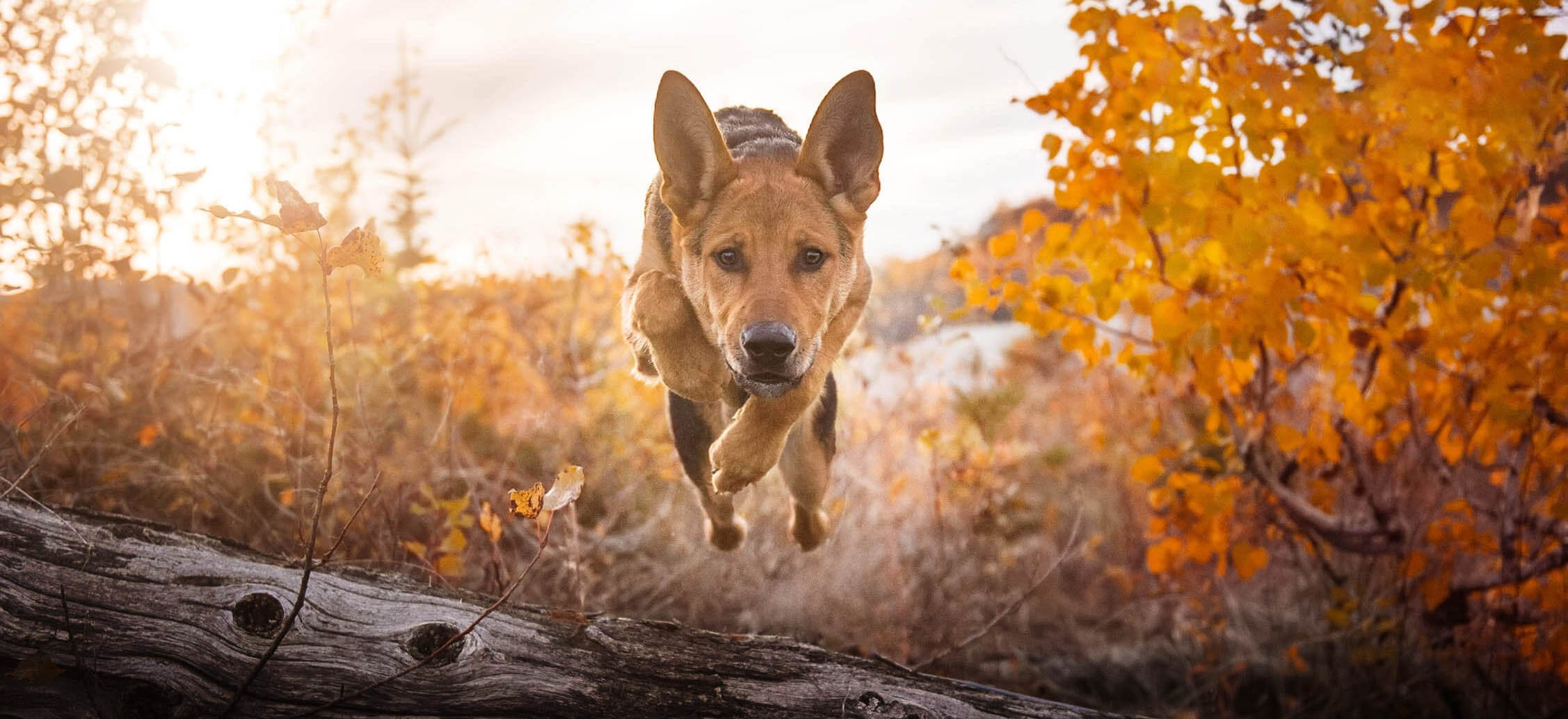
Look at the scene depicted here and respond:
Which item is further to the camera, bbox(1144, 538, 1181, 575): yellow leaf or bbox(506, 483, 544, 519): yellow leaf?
bbox(1144, 538, 1181, 575): yellow leaf

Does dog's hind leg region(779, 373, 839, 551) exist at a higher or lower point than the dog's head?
lower

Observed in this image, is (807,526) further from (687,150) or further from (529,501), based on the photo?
(529,501)

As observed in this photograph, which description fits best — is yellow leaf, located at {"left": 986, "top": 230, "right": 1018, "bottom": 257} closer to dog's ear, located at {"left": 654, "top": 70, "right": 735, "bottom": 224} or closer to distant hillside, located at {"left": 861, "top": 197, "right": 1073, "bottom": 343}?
distant hillside, located at {"left": 861, "top": 197, "right": 1073, "bottom": 343}

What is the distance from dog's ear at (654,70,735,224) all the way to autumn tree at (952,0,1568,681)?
1.46 m

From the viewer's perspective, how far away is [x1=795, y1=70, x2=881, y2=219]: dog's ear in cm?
337

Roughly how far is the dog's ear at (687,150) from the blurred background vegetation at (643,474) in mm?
1205

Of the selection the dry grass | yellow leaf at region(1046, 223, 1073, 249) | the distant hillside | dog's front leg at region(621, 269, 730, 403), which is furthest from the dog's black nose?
the distant hillside

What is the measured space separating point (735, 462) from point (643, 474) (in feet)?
12.1

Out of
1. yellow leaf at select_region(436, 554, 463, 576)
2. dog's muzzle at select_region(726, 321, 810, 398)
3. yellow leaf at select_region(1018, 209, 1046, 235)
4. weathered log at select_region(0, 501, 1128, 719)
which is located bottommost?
weathered log at select_region(0, 501, 1128, 719)

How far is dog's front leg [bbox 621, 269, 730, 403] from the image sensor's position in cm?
337

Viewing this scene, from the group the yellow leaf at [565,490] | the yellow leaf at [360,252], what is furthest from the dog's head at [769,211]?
the yellow leaf at [360,252]

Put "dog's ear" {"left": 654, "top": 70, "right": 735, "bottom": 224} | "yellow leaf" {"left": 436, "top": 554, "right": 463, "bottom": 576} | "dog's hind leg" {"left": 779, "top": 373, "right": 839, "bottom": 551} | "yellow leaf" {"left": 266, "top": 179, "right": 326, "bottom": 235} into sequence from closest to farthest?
"yellow leaf" {"left": 266, "top": 179, "right": 326, "bottom": 235}
"dog's ear" {"left": 654, "top": 70, "right": 735, "bottom": 224}
"yellow leaf" {"left": 436, "top": 554, "right": 463, "bottom": 576}
"dog's hind leg" {"left": 779, "top": 373, "right": 839, "bottom": 551}

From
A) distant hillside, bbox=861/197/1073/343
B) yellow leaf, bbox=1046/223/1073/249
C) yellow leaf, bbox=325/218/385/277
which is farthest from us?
distant hillside, bbox=861/197/1073/343

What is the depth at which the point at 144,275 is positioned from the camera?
16.3 feet
